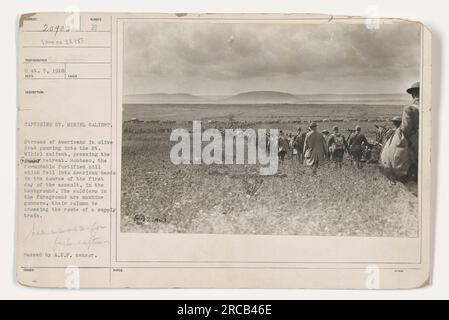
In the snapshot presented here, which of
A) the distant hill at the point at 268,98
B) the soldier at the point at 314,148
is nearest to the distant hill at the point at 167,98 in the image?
the distant hill at the point at 268,98

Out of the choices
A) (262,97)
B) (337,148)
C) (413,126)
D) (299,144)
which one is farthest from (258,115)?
(413,126)

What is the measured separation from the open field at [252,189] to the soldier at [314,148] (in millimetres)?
29

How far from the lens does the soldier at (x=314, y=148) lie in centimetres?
172

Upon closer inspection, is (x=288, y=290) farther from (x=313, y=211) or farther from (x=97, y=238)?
(x=97, y=238)

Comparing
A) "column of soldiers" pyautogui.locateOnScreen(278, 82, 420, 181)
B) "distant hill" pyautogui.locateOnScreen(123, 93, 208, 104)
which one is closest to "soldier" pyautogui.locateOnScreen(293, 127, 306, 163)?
"column of soldiers" pyautogui.locateOnScreen(278, 82, 420, 181)

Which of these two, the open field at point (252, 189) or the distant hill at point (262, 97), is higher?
the distant hill at point (262, 97)

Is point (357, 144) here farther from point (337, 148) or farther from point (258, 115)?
point (258, 115)

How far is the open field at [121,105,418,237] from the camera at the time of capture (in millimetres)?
1697

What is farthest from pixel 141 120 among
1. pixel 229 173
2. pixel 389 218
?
pixel 389 218

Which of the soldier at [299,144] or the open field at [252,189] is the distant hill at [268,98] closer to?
the open field at [252,189]

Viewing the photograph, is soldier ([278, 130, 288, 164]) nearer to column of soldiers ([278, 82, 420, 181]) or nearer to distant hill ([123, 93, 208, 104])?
column of soldiers ([278, 82, 420, 181])

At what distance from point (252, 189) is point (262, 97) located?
348 millimetres

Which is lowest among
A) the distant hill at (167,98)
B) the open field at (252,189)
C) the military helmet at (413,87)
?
the open field at (252,189)

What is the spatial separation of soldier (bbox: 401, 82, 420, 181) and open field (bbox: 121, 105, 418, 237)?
5 centimetres
